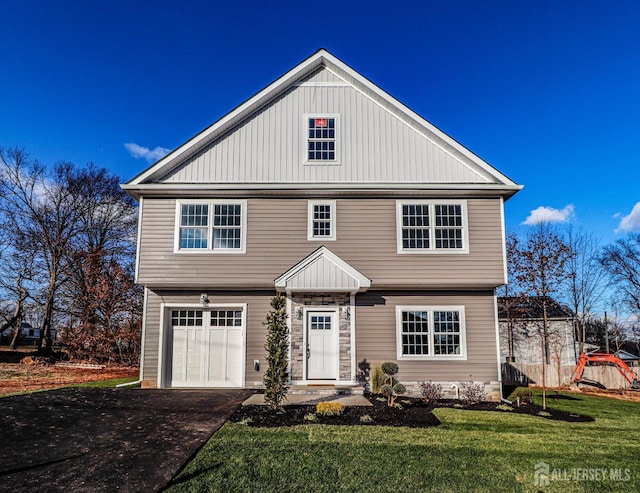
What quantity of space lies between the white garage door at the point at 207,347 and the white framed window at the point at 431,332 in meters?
4.74

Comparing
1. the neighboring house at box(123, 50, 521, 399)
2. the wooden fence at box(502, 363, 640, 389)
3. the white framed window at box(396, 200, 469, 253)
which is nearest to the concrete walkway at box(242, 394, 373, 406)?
the neighboring house at box(123, 50, 521, 399)

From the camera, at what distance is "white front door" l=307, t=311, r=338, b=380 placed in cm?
1194

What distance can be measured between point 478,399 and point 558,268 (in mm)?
10941

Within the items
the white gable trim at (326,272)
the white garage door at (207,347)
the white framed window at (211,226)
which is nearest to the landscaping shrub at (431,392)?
the white gable trim at (326,272)

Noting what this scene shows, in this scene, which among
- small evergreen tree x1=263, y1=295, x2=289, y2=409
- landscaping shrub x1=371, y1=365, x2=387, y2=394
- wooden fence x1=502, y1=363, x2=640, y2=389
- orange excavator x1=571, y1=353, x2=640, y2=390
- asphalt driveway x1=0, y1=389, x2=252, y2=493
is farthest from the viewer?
wooden fence x1=502, y1=363, x2=640, y2=389

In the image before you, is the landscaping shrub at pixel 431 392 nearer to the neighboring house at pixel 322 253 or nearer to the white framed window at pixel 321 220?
the neighboring house at pixel 322 253

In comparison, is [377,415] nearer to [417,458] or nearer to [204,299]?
[417,458]

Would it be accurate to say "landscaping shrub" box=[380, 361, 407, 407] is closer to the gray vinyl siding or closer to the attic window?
the gray vinyl siding

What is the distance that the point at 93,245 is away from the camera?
25.7 meters

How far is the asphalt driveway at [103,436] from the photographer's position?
5.32 meters

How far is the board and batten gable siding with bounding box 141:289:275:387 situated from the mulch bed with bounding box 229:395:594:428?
8.97ft

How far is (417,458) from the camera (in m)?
6.25

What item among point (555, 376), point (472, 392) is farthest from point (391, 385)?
point (555, 376)

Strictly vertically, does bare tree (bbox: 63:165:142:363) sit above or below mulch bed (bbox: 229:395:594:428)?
above
